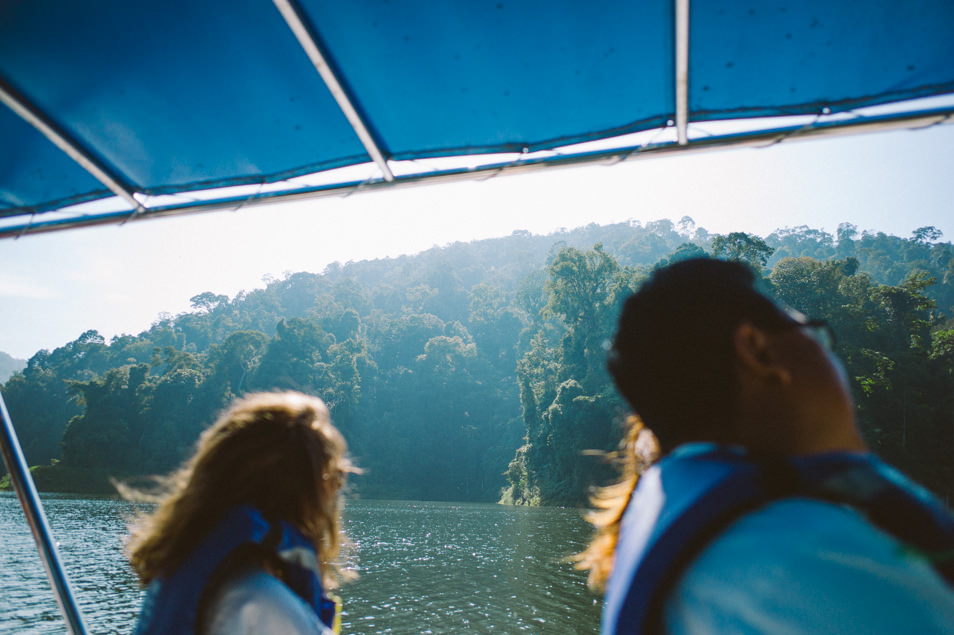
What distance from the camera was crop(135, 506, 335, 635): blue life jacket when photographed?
102 centimetres

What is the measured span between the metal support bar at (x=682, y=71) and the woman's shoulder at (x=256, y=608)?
6.40 ft

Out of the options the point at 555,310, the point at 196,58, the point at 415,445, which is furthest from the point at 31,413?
the point at 196,58

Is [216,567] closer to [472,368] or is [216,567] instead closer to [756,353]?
[756,353]

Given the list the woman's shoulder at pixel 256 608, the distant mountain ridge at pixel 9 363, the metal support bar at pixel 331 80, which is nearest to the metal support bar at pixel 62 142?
the metal support bar at pixel 331 80

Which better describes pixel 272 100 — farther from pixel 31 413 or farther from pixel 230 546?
pixel 31 413

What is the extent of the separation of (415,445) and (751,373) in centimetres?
6341

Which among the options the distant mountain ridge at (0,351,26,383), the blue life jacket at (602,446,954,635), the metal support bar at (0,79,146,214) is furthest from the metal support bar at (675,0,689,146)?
the distant mountain ridge at (0,351,26,383)

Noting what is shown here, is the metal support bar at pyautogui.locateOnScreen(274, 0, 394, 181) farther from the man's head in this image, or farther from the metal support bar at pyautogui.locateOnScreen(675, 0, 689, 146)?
the man's head

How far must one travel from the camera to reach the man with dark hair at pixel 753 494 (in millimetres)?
422

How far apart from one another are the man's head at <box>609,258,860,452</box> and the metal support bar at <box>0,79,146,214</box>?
256cm

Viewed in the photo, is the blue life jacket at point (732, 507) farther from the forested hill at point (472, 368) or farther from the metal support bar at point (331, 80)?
the forested hill at point (472, 368)

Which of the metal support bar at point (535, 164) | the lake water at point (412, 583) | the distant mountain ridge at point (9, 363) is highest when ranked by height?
the distant mountain ridge at point (9, 363)

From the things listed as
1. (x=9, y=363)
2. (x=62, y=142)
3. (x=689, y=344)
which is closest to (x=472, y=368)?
(x=62, y=142)

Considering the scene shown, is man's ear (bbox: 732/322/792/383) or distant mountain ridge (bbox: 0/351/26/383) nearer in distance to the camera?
man's ear (bbox: 732/322/792/383)
